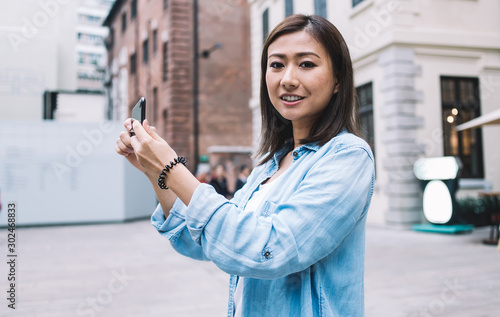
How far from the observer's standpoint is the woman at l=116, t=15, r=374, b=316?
3.10ft

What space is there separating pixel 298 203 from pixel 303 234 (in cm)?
7

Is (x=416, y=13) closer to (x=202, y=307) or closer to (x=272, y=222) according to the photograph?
(x=202, y=307)

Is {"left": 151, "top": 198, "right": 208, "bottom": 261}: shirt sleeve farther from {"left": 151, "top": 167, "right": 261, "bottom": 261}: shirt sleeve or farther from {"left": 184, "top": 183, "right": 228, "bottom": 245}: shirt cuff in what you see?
{"left": 184, "top": 183, "right": 228, "bottom": 245}: shirt cuff

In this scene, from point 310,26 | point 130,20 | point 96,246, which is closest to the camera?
point 310,26

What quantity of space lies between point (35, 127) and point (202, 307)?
9.86m

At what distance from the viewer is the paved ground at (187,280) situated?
Answer: 13.5ft

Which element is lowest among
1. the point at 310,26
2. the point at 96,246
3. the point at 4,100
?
the point at 96,246

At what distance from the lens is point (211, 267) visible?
618cm

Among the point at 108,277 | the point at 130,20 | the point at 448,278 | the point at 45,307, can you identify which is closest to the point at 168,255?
the point at 108,277

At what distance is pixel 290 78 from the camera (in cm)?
114

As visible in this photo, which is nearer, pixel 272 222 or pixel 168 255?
pixel 272 222

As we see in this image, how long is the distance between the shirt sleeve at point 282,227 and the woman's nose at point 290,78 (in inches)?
11.1

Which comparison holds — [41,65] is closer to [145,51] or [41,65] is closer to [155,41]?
[155,41]

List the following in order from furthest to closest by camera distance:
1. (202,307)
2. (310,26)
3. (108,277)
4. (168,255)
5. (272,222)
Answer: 1. (168,255)
2. (108,277)
3. (202,307)
4. (310,26)
5. (272,222)
